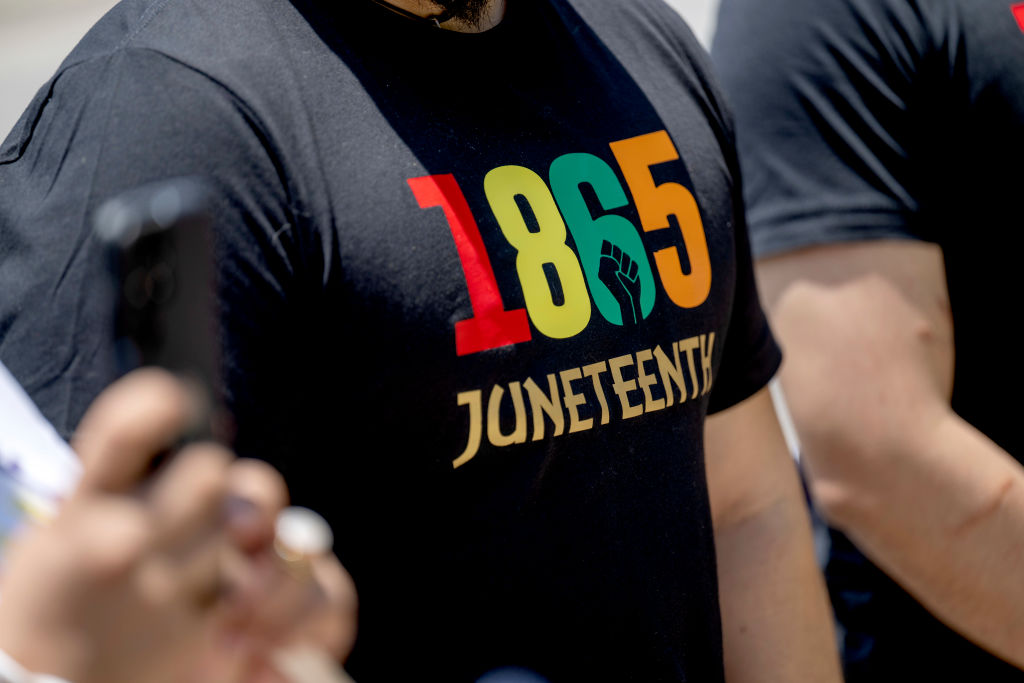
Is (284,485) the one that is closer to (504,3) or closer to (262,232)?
(262,232)

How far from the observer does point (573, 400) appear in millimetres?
1010

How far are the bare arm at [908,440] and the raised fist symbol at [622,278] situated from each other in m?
0.46

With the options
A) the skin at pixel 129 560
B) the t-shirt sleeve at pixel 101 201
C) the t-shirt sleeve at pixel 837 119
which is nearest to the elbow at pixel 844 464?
the t-shirt sleeve at pixel 837 119

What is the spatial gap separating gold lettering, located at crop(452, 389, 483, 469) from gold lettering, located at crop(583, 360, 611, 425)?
5.1 inches

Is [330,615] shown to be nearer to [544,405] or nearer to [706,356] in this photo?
[544,405]

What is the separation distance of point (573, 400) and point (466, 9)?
42 cm

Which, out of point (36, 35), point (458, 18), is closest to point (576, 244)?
point (458, 18)

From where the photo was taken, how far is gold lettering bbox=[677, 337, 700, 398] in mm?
1118

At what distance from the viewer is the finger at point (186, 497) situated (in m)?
0.45

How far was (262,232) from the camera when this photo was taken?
83 cm

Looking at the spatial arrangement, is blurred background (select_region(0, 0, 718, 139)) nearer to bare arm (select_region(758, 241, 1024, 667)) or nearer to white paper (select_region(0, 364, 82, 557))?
bare arm (select_region(758, 241, 1024, 667))

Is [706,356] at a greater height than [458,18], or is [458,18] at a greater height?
[458,18]

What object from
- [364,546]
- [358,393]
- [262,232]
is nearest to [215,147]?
[262,232]

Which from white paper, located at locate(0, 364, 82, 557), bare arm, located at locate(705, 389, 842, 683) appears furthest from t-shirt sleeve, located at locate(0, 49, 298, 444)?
bare arm, located at locate(705, 389, 842, 683)
